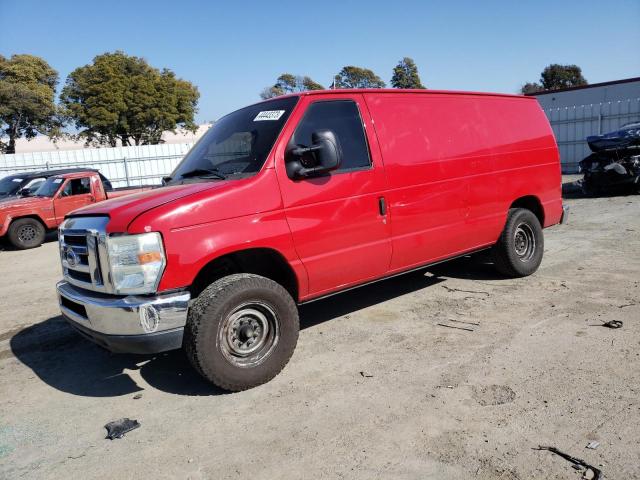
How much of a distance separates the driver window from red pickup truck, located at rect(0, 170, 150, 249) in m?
8.21

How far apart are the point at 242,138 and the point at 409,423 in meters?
2.59

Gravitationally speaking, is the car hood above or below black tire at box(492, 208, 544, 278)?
above

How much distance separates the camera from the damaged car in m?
12.1

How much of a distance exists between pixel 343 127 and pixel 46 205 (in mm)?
10363

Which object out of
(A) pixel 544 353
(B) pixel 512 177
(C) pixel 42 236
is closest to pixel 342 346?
(A) pixel 544 353

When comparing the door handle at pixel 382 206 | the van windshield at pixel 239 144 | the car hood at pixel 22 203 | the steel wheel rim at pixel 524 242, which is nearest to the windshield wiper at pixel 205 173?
the van windshield at pixel 239 144

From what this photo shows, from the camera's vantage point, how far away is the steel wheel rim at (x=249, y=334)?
3.54 metres

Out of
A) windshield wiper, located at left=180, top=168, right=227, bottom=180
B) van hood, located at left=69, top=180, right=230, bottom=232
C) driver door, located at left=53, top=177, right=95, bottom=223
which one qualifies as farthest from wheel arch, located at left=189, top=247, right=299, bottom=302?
driver door, located at left=53, top=177, right=95, bottom=223

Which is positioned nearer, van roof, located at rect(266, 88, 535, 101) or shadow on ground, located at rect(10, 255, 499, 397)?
shadow on ground, located at rect(10, 255, 499, 397)

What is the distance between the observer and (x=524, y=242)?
5.99m

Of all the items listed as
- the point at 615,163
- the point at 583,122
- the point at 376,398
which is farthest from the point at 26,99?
the point at 376,398

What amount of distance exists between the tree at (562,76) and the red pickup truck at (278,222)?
80463 millimetres

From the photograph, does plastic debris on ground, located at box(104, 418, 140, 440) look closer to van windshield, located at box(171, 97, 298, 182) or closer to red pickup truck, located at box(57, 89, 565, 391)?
red pickup truck, located at box(57, 89, 565, 391)

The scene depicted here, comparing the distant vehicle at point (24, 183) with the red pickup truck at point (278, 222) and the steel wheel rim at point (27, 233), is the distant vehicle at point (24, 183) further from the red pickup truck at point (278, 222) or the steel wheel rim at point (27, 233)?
the red pickup truck at point (278, 222)
